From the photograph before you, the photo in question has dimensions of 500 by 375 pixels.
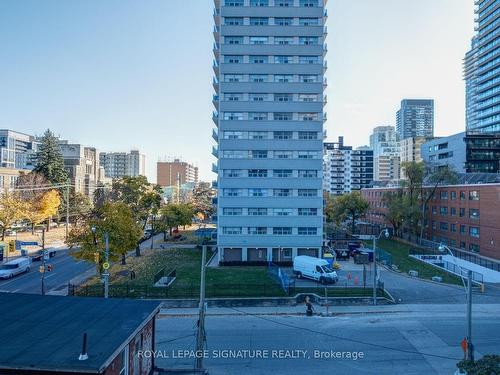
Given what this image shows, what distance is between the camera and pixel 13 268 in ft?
115

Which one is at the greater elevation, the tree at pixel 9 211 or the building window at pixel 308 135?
the building window at pixel 308 135

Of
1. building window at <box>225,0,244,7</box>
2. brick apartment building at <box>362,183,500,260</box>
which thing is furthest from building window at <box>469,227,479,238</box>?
building window at <box>225,0,244,7</box>

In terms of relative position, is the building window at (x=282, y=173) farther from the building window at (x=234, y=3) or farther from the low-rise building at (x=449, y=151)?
the low-rise building at (x=449, y=151)

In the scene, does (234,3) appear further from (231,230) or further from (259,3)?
(231,230)

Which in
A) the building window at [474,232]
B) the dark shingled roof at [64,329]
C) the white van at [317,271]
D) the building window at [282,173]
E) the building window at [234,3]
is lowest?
the white van at [317,271]

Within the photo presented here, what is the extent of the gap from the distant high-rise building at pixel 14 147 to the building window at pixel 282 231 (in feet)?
484

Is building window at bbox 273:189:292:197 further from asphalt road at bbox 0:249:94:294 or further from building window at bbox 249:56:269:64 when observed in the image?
asphalt road at bbox 0:249:94:294

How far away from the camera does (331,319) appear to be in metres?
23.3

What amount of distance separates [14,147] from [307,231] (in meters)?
188

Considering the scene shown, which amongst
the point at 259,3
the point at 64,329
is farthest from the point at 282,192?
the point at 64,329

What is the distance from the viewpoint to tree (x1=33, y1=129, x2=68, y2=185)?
72.6 meters

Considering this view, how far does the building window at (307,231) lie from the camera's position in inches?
1726

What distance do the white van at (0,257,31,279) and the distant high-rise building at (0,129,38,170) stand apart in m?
137

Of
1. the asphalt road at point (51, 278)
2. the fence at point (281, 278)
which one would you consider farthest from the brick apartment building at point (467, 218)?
the asphalt road at point (51, 278)
